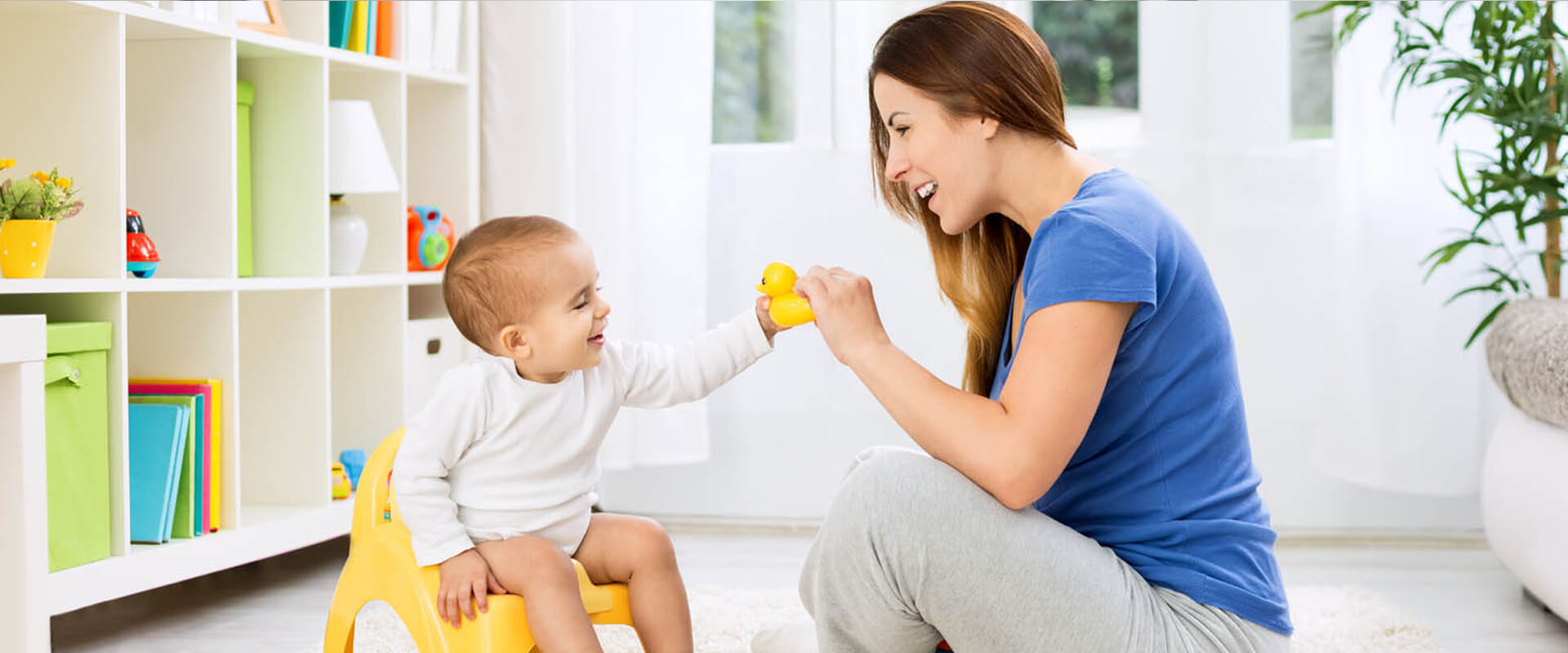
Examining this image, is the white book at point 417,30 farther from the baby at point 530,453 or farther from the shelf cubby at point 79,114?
the baby at point 530,453

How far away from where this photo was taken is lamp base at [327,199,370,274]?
7.54 ft

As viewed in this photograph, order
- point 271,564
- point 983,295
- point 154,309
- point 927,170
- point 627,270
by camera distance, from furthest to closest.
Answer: point 627,270 < point 271,564 < point 154,309 < point 983,295 < point 927,170

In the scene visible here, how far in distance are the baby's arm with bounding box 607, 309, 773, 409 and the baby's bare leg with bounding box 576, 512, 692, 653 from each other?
147 mm

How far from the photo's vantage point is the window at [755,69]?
8.91 ft

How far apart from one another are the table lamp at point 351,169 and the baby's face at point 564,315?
3.19 feet

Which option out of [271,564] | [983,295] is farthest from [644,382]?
[271,564]

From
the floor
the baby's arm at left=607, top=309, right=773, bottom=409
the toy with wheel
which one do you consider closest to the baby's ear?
the baby's arm at left=607, top=309, right=773, bottom=409

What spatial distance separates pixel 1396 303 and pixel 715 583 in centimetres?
135

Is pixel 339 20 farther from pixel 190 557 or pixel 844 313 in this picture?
pixel 844 313

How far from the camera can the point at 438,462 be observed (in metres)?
1.41

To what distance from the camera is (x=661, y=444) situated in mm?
2662

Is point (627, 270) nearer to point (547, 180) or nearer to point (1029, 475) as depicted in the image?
point (547, 180)

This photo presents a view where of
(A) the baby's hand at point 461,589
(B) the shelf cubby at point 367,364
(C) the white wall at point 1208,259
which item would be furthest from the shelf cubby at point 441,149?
(A) the baby's hand at point 461,589

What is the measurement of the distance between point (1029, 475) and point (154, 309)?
60.6 inches
